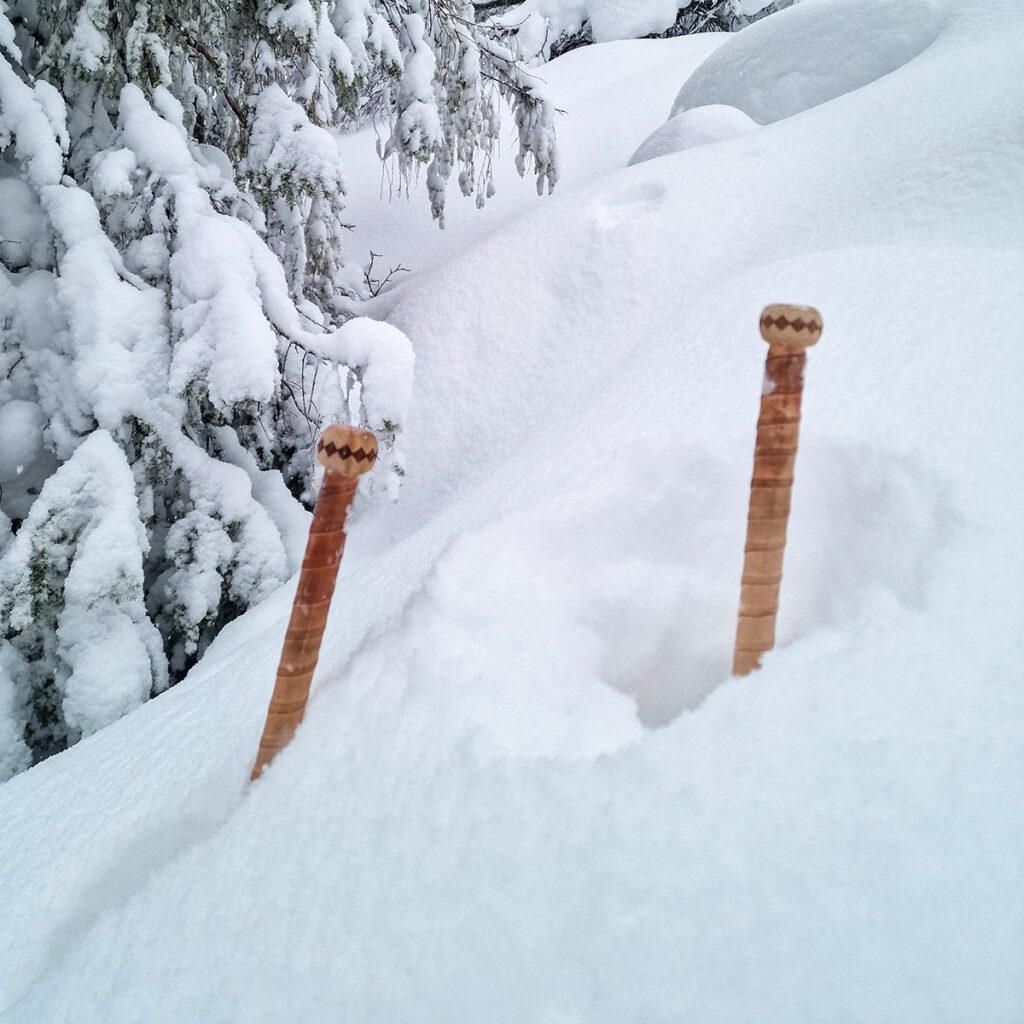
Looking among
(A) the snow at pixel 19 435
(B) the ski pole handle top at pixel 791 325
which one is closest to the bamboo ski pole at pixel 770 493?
(B) the ski pole handle top at pixel 791 325

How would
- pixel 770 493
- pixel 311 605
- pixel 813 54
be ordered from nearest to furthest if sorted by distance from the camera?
pixel 770 493 → pixel 311 605 → pixel 813 54

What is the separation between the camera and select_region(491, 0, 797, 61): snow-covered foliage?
39.0 ft

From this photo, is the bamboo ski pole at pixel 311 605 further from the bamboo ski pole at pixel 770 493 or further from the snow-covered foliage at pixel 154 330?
the snow-covered foliage at pixel 154 330

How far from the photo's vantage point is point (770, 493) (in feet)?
3.44

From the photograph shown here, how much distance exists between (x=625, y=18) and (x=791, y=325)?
45.0 feet

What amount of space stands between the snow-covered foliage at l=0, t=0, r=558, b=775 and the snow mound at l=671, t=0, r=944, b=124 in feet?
12.4

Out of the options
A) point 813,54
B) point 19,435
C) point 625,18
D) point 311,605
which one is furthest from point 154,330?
point 625,18

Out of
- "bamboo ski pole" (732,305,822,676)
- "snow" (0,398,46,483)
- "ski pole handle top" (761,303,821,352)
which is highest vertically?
"ski pole handle top" (761,303,821,352)

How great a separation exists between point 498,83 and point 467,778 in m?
4.37

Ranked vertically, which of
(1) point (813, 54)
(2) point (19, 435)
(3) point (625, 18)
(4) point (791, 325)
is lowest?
(2) point (19, 435)

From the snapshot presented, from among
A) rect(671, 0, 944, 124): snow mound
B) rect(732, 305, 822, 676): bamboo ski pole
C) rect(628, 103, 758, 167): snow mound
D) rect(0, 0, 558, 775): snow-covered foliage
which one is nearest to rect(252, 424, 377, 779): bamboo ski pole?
rect(732, 305, 822, 676): bamboo ski pole

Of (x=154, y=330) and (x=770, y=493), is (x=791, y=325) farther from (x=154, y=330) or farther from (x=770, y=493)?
(x=154, y=330)

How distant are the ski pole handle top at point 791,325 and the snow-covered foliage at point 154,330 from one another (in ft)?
5.41

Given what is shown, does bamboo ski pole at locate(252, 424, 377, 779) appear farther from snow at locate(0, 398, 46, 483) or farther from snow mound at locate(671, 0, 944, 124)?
snow mound at locate(671, 0, 944, 124)
